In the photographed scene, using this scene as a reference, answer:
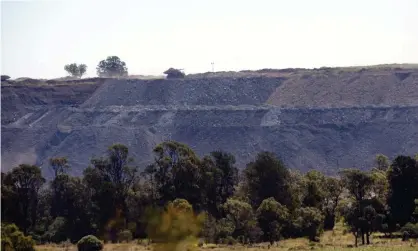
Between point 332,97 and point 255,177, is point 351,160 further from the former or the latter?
point 255,177

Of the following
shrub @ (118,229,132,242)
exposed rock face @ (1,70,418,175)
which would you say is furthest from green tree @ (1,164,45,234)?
exposed rock face @ (1,70,418,175)

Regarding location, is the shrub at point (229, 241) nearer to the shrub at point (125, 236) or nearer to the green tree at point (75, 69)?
the shrub at point (125, 236)

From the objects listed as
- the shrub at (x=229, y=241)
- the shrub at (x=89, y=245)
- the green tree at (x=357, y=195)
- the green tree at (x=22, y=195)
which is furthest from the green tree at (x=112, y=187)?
the green tree at (x=357, y=195)

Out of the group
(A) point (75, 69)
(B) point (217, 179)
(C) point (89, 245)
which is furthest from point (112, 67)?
(C) point (89, 245)

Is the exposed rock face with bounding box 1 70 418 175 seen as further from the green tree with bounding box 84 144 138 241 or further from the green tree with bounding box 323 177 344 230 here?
the green tree with bounding box 84 144 138 241

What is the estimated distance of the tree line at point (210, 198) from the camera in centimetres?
5288

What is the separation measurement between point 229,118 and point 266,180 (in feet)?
202

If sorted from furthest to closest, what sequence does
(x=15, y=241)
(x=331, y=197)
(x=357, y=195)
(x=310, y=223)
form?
1. (x=331, y=197)
2. (x=357, y=195)
3. (x=310, y=223)
4. (x=15, y=241)

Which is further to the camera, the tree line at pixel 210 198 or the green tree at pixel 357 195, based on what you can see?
the tree line at pixel 210 198

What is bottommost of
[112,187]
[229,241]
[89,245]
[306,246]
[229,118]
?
[306,246]

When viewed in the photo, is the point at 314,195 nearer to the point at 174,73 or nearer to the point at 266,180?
the point at 266,180

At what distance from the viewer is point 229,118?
122125mm

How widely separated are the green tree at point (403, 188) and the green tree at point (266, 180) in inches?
336

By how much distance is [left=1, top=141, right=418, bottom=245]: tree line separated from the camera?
5288 centimetres
